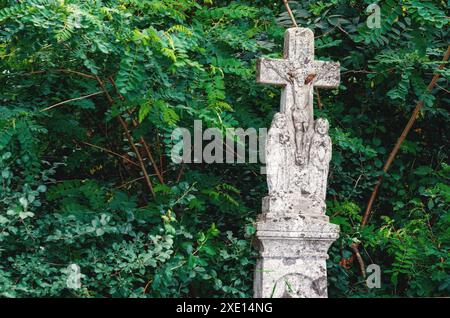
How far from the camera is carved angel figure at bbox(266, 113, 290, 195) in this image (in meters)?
5.73

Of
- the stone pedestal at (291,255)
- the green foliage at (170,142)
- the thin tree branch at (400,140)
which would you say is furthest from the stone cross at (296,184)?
the thin tree branch at (400,140)

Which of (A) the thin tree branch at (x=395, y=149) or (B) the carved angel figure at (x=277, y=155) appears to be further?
(A) the thin tree branch at (x=395, y=149)

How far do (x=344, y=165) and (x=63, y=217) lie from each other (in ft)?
9.77

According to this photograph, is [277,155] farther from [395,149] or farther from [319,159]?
[395,149]

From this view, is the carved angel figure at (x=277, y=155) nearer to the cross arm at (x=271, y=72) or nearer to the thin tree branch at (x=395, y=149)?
the cross arm at (x=271, y=72)

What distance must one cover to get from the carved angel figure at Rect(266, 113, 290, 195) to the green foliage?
443mm

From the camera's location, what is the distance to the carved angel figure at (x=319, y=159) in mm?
5809

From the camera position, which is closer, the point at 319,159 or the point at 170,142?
the point at 319,159

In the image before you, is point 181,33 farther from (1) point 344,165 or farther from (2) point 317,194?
(1) point 344,165

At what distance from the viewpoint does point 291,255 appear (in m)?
5.61

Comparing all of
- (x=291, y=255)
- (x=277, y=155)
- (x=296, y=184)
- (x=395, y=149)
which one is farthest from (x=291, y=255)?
(x=395, y=149)

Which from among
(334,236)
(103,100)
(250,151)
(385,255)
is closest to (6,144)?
(103,100)

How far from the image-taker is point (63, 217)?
6.11m

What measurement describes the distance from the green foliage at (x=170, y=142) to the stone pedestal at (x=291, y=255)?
286mm
